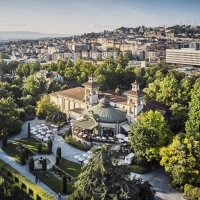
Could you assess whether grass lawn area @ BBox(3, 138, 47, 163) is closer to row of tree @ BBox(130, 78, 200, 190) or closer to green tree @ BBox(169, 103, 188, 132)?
row of tree @ BBox(130, 78, 200, 190)

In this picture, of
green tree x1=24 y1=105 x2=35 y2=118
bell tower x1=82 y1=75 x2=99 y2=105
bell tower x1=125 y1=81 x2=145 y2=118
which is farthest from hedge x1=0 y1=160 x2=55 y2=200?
green tree x1=24 y1=105 x2=35 y2=118

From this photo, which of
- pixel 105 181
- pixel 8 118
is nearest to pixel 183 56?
pixel 8 118

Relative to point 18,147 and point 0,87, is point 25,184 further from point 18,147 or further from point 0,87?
point 0,87

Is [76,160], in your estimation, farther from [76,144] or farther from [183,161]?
[183,161]

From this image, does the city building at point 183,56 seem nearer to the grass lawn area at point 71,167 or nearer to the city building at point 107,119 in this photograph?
the city building at point 107,119

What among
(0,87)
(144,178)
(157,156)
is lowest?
(144,178)

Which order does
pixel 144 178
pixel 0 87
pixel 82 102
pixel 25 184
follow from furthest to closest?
1. pixel 0 87
2. pixel 82 102
3. pixel 144 178
4. pixel 25 184

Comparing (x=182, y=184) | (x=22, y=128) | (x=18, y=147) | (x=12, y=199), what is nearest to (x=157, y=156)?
(x=182, y=184)
